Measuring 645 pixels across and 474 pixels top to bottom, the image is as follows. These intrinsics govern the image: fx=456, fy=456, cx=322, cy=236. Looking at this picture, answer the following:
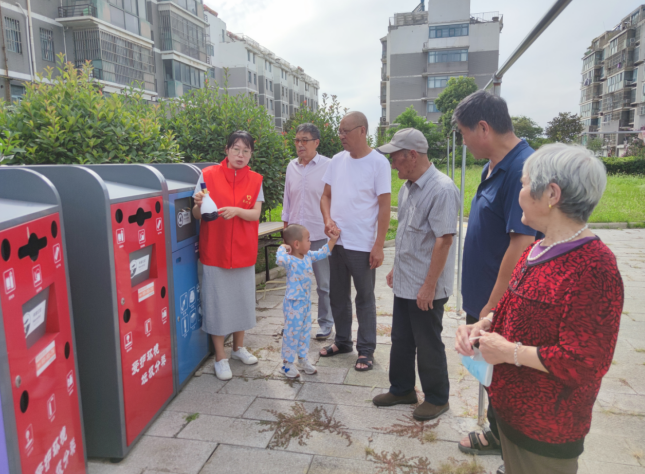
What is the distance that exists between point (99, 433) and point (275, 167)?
16.4 ft

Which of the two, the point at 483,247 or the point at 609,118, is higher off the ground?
the point at 609,118

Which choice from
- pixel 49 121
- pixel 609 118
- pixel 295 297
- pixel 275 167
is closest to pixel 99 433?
pixel 295 297

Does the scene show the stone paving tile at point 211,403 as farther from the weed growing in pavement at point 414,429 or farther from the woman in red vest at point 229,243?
the weed growing in pavement at point 414,429

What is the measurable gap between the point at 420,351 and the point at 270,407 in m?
1.13

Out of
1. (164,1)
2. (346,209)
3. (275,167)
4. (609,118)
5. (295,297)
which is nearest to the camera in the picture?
(295,297)

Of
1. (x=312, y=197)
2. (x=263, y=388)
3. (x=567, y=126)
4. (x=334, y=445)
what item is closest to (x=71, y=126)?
(x=312, y=197)

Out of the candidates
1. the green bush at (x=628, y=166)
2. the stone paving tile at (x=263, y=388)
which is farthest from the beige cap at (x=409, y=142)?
the green bush at (x=628, y=166)

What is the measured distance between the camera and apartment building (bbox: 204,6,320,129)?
53125 millimetres

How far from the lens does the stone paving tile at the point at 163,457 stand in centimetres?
255

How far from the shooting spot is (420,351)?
2.98 m

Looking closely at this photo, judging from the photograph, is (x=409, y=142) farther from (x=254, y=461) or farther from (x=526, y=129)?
(x=526, y=129)

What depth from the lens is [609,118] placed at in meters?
73.6

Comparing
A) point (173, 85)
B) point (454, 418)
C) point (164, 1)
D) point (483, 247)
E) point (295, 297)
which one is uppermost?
point (164, 1)

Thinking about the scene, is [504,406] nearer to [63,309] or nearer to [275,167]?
[63,309]
